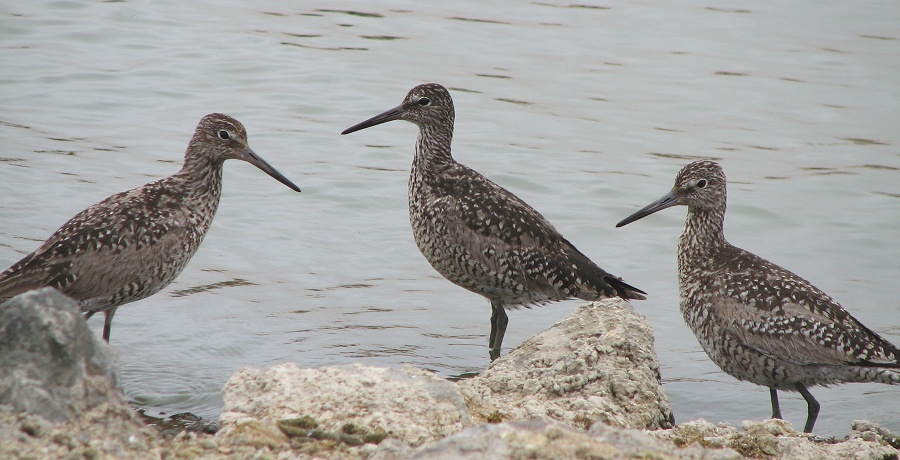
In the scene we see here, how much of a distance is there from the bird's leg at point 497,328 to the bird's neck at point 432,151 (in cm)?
127

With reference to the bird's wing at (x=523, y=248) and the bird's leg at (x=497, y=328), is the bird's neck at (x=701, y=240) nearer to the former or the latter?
the bird's wing at (x=523, y=248)

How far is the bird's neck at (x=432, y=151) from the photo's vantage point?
31.5ft

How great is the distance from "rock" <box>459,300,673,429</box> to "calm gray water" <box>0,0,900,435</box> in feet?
4.62

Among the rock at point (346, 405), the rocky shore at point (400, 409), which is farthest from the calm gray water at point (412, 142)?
the rock at point (346, 405)

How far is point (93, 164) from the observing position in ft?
41.3

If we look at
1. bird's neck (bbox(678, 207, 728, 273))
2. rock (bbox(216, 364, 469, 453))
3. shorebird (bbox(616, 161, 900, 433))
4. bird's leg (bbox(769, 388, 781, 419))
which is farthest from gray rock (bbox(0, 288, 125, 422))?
bird's neck (bbox(678, 207, 728, 273))

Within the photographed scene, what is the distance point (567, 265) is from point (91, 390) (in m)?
4.98

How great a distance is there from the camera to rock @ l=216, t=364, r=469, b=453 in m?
5.20

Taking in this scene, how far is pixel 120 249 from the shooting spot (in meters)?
7.65

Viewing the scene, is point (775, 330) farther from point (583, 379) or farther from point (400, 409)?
point (400, 409)

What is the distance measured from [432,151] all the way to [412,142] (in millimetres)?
4626

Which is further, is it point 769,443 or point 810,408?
point 810,408

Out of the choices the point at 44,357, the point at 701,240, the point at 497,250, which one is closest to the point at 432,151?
the point at 497,250

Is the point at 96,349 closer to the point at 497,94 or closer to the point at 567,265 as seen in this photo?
the point at 567,265
